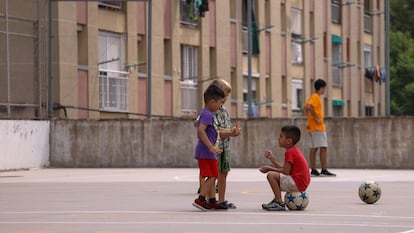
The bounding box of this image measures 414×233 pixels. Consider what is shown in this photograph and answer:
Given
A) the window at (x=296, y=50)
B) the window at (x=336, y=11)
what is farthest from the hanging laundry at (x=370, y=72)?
the window at (x=296, y=50)

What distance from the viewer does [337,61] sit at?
233ft

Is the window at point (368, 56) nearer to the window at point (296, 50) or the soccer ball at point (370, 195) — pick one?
the window at point (296, 50)

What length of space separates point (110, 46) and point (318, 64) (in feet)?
76.0

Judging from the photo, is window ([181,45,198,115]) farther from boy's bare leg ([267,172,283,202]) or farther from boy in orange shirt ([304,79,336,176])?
boy's bare leg ([267,172,283,202])

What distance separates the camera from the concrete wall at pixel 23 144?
3162 cm

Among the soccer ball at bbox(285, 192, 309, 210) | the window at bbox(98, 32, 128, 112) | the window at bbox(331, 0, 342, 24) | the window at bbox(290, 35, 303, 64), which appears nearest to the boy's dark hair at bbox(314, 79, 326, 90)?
the soccer ball at bbox(285, 192, 309, 210)

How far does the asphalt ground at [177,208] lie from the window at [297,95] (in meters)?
38.9

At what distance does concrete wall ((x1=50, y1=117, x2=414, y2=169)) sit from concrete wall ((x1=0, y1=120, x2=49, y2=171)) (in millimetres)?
445

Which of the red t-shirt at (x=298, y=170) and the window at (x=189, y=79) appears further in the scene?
the window at (x=189, y=79)

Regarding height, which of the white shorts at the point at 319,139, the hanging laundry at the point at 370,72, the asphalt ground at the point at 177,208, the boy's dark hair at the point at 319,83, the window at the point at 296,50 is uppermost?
the window at the point at 296,50

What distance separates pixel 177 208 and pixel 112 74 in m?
30.3

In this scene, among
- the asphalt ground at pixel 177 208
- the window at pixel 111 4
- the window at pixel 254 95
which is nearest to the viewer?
the asphalt ground at pixel 177 208

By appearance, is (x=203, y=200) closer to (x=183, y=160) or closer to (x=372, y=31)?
(x=183, y=160)

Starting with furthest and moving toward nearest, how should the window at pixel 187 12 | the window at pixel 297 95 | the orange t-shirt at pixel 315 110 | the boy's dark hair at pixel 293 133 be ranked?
the window at pixel 297 95 → the window at pixel 187 12 → the orange t-shirt at pixel 315 110 → the boy's dark hair at pixel 293 133
